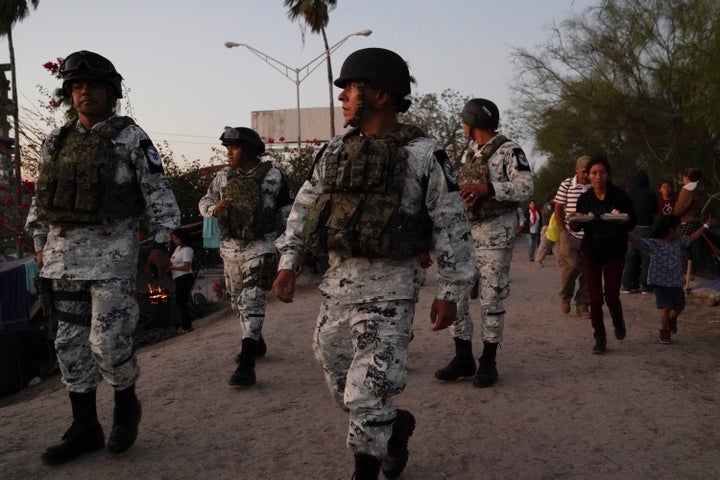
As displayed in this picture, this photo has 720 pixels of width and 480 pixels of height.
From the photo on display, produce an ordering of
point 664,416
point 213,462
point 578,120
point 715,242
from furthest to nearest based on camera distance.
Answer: point 578,120, point 715,242, point 664,416, point 213,462

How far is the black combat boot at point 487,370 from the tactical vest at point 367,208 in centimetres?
237

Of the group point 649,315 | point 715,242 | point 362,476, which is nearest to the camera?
point 362,476

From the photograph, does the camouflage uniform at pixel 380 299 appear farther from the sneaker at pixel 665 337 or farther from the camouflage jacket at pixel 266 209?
the sneaker at pixel 665 337

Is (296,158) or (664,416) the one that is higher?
(296,158)

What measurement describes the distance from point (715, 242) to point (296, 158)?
900cm

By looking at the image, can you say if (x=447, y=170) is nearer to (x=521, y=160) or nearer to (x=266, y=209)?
(x=521, y=160)

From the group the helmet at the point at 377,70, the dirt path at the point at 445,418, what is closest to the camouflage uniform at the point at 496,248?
the dirt path at the point at 445,418

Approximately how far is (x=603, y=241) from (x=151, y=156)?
4412 mm

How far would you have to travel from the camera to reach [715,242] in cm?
1430

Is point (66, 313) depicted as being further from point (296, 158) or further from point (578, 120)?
point (578, 120)

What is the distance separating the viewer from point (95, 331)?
4.17 metres

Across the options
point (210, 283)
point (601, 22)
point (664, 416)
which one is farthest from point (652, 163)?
point (664, 416)

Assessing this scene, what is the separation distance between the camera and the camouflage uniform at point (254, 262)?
20.5 ft

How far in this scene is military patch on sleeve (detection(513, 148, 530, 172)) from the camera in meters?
5.78
